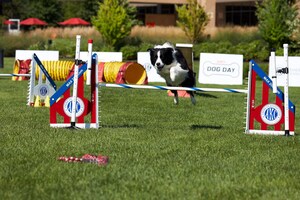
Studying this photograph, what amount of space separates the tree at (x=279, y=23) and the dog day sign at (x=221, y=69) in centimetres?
1448

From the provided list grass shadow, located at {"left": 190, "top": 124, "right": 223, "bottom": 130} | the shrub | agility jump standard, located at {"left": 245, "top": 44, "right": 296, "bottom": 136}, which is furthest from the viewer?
the shrub

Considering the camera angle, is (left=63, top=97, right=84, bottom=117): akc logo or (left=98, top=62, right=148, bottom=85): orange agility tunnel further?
(left=98, top=62, right=148, bottom=85): orange agility tunnel

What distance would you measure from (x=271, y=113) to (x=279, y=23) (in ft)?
103

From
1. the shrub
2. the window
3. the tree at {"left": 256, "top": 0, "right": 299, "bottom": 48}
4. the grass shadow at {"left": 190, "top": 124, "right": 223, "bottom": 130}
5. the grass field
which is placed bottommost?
the grass shadow at {"left": 190, "top": 124, "right": 223, "bottom": 130}

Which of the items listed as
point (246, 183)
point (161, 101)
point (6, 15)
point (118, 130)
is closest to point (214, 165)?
point (246, 183)

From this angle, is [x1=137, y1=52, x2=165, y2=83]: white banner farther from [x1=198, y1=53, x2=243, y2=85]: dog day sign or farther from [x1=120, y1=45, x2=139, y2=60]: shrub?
[x1=120, y1=45, x2=139, y2=60]: shrub

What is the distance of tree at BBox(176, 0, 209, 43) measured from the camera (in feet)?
158

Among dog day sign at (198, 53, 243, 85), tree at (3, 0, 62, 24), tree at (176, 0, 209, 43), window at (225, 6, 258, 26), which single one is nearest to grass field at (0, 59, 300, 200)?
dog day sign at (198, 53, 243, 85)

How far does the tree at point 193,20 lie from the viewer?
48.2 m

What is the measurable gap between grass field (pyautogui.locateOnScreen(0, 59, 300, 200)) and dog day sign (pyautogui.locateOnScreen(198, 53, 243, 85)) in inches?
489

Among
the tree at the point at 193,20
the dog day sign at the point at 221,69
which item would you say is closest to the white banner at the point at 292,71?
the dog day sign at the point at 221,69

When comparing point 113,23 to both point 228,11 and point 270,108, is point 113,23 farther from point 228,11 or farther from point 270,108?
point 270,108

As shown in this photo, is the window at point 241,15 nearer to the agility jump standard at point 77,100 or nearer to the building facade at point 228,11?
the building facade at point 228,11

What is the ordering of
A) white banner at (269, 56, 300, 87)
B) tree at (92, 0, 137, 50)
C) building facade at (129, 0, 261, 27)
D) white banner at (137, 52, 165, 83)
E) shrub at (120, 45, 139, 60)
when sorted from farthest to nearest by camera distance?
building facade at (129, 0, 261, 27) → tree at (92, 0, 137, 50) → shrub at (120, 45, 139, 60) → white banner at (137, 52, 165, 83) → white banner at (269, 56, 300, 87)
